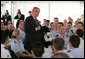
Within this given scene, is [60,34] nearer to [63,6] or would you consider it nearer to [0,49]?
[0,49]

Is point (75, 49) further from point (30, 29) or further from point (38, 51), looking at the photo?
point (30, 29)

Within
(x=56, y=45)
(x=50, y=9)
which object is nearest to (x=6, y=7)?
(x=50, y=9)

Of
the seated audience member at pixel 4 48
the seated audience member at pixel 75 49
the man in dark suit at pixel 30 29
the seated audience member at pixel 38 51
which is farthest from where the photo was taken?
the man in dark suit at pixel 30 29

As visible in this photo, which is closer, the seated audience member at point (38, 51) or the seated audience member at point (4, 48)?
the seated audience member at point (38, 51)

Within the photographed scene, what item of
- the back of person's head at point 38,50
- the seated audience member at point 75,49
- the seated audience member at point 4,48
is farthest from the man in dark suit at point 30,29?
the back of person's head at point 38,50

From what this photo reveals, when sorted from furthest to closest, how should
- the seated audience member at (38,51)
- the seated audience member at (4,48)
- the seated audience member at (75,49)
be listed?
1. the seated audience member at (4,48)
2. the seated audience member at (75,49)
3. the seated audience member at (38,51)

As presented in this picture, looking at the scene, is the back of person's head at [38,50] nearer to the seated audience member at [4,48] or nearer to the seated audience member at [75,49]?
the seated audience member at [75,49]

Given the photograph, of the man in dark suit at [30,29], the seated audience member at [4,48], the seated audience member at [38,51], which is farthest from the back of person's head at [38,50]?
the man in dark suit at [30,29]

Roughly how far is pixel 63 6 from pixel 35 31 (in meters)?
9.56

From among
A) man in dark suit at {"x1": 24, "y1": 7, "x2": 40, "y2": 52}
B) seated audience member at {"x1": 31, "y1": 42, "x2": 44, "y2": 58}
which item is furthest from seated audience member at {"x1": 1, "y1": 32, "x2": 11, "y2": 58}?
man in dark suit at {"x1": 24, "y1": 7, "x2": 40, "y2": 52}

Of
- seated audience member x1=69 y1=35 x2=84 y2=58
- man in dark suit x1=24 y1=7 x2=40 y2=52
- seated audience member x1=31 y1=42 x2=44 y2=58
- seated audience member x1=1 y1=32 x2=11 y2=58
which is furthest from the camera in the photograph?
man in dark suit x1=24 y1=7 x2=40 y2=52

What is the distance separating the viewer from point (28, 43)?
5.26 m

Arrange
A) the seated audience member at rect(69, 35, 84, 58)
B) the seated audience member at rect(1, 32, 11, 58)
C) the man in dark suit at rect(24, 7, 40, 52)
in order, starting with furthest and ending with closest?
the man in dark suit at rect(24, 7, 40, 52) < the seated audience member at rect(1, 32, 11, 58) < the seated audience member at rect(69, 35, 84, 58)

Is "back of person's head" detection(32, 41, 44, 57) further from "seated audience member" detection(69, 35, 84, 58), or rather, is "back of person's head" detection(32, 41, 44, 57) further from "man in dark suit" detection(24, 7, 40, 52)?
"man in dark suit" detection(24, 7, 40, 52)
